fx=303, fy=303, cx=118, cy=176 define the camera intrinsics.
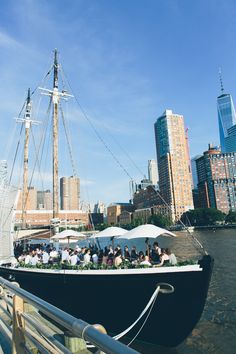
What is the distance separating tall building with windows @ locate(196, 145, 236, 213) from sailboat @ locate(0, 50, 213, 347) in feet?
567

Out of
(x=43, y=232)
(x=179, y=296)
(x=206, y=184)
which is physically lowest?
(x=179, y=296)

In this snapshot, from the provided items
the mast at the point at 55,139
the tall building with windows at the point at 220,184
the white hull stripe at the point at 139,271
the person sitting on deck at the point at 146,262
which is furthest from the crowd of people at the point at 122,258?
the tall building with windows at the point at 220,184

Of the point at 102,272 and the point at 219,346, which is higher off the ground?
the point at 102,272

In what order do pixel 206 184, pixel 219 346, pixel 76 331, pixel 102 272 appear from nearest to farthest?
pixel 76 331 < pixel 102 272 < pixel 219 346 < pixel 206 184

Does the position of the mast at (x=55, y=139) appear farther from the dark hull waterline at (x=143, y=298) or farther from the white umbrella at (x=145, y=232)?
the dark hull waterline at (x=143, y=298)

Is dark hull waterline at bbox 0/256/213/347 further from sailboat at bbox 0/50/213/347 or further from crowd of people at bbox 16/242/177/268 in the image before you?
crowd of people at bbox 16/242/177/268

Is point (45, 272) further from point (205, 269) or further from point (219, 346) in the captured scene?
point (219, 346)

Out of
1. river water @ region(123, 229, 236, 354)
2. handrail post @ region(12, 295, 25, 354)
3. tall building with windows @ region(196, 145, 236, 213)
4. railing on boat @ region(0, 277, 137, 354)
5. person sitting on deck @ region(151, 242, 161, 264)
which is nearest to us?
railing on boat @ region(0, 277, 137, 354)

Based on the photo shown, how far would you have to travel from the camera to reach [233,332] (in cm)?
1377

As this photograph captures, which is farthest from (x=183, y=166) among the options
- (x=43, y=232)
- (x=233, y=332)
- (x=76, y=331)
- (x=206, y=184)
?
(x=76, y=331)

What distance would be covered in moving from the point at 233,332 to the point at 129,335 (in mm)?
5108

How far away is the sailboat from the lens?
10.6 meters

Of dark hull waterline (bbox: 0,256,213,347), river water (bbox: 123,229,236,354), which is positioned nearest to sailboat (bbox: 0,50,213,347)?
dark hull waterline (bbox: 0,256,213,347)

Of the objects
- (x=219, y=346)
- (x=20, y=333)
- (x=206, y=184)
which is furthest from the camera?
(x=206, y=184)
